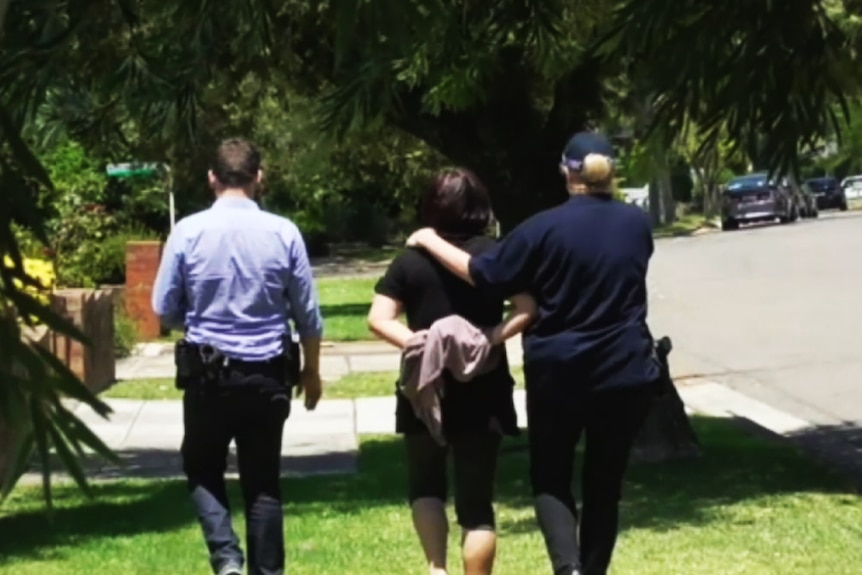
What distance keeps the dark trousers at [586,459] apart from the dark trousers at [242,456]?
1.01 m

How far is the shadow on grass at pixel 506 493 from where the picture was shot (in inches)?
376

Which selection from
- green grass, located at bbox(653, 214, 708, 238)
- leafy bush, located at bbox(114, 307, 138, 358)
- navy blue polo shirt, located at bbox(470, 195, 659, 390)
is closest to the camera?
navy blue polo shirt, located at bbox(470, 195, 659, 390)

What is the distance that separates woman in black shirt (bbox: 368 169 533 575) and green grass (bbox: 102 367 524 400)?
949 centimetres

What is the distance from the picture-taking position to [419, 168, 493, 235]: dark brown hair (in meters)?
6.86

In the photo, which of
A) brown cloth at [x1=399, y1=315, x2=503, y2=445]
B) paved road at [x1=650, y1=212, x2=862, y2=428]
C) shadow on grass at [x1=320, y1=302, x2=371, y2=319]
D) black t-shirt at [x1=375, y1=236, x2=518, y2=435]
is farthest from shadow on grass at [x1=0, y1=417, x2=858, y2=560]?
shadow on grass at [x1=320, y1=302, x2=371, y2=319]

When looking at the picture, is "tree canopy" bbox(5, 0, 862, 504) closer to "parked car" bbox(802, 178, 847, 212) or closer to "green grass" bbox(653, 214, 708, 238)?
"green grass" bbox(653, 214, 708, 238)

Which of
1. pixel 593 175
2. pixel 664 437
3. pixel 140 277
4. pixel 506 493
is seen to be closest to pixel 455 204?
pixel 593 175

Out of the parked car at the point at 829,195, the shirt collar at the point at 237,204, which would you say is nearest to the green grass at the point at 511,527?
the shirt collar at the point at 237,204

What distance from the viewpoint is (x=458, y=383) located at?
6.72 m

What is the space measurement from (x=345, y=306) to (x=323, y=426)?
1625cm

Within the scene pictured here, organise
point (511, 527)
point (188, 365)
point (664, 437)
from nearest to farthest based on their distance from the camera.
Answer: point (188, 365)
point (511, 527)
point (664, 437)

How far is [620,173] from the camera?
8.93 meters

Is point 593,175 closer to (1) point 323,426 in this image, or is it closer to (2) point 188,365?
(2) point 188,365

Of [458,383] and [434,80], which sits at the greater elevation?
[434,80]
